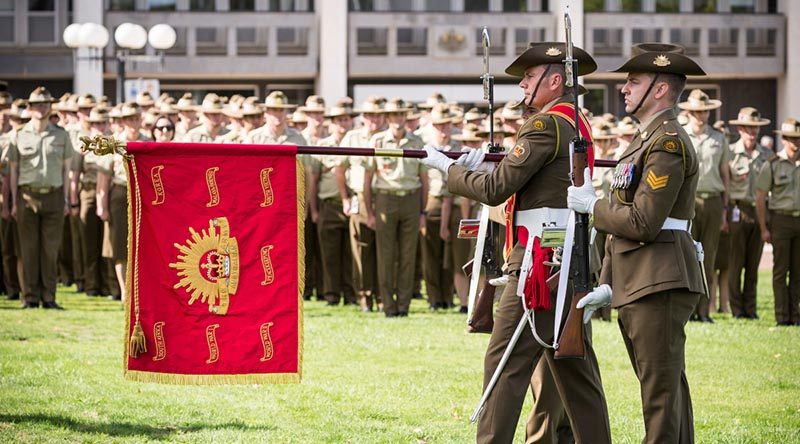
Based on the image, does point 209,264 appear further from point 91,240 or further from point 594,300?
point 91,240

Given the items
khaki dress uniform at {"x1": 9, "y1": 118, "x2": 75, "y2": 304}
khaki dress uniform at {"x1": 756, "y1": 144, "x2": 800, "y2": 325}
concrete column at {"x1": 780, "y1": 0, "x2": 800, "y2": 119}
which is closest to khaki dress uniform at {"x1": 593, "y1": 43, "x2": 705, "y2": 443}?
khaki dress uniform at {"x1": 756, "y1": 144, "x2": 800, "y2": 325}

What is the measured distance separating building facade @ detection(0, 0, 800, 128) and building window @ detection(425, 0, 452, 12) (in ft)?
0.11

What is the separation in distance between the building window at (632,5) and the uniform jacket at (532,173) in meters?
41.1

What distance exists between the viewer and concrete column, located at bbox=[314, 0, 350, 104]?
4416 centimetres

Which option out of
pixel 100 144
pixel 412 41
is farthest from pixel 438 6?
pixel 100 144

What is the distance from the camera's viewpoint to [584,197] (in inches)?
271

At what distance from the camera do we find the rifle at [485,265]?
791cm

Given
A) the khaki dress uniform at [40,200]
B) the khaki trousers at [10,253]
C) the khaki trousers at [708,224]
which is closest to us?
the khaki trousers at [708,224]

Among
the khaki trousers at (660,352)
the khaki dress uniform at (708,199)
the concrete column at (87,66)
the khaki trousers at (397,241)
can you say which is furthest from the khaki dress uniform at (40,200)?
the concrete column at (87,66)

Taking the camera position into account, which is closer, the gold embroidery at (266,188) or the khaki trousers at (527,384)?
the khaki trousers at (527,384)

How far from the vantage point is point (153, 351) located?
777 cm

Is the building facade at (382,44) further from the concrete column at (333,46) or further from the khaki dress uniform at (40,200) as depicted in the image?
the khaki dress uniform at (40,200)

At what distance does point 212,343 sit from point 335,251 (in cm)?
1078

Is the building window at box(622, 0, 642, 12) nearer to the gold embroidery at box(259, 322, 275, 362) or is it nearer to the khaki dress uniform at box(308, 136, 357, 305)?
the khaki dress uniform at box(308, 136, 357, 305)
